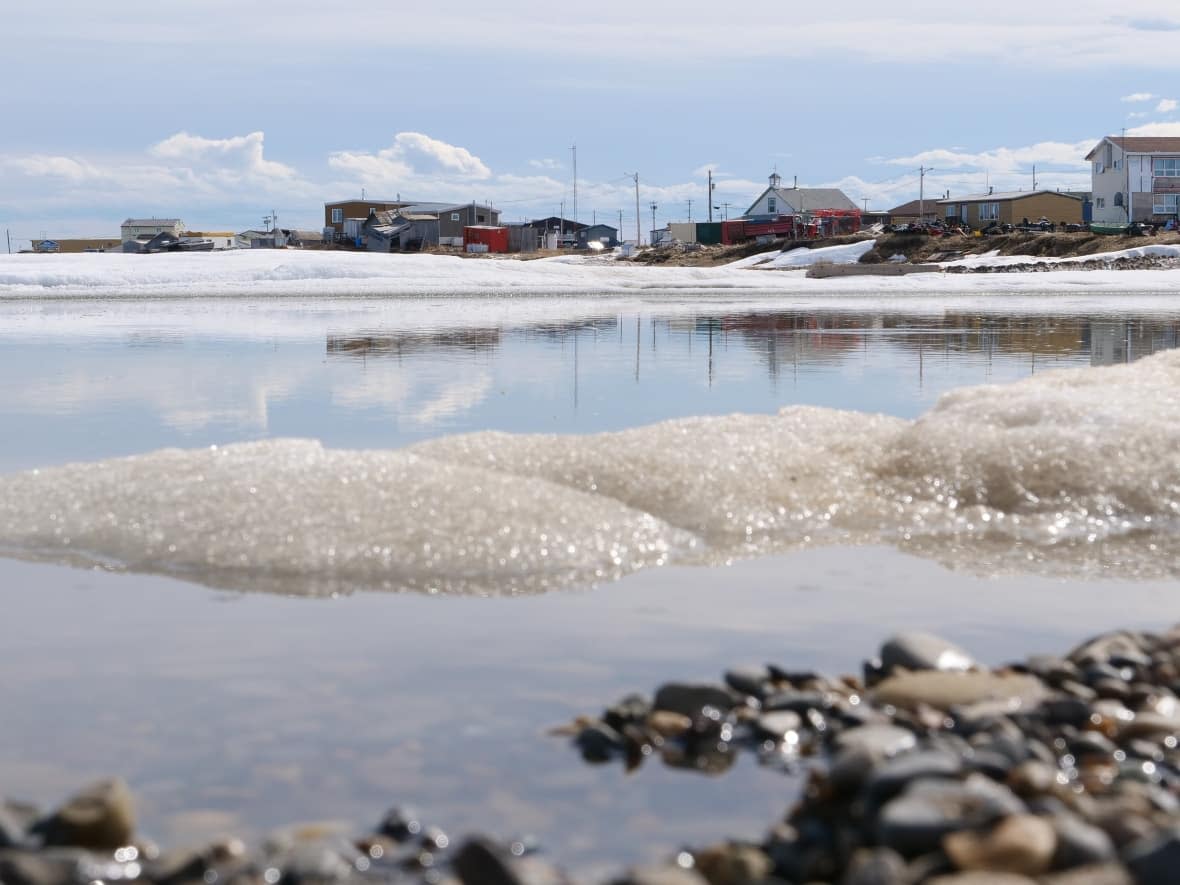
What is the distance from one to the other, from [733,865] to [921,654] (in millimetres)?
1537

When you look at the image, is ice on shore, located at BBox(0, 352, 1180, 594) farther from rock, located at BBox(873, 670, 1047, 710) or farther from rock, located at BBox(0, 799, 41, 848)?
rock, located at BBox(0, 799, 41, 848)

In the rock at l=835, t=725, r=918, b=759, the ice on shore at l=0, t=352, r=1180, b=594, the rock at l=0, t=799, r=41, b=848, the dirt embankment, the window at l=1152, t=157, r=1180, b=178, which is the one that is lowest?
the rock at l=0, t=799, r=41, b=848

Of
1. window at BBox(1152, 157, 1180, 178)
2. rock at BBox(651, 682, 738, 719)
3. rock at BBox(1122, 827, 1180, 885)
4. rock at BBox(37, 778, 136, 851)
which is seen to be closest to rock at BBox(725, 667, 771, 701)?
rock at BBox(651, 682, 738, 719)

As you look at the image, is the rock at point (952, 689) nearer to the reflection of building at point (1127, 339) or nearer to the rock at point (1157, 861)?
the rock at point (1157, 861)

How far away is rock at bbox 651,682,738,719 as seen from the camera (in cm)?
416

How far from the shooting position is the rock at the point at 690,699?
13.7ft

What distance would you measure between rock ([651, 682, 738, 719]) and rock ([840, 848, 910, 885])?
1.10 m

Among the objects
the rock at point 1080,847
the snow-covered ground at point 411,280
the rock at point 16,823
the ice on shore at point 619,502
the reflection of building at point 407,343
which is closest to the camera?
the rock at point 1080,847

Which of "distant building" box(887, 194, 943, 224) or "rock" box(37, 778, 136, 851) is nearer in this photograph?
"rock" box(37, 778, 136, 851)

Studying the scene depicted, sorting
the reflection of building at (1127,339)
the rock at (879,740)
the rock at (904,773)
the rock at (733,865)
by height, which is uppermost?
the reflection of building at (1127,339)

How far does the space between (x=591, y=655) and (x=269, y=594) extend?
5.11 feet

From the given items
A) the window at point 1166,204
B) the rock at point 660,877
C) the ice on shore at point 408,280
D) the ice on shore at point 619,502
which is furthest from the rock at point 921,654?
the window at point 1166,204

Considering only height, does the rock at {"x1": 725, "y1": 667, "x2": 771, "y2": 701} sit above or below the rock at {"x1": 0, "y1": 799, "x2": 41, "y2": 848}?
above

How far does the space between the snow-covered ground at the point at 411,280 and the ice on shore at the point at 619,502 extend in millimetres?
A: 29830
